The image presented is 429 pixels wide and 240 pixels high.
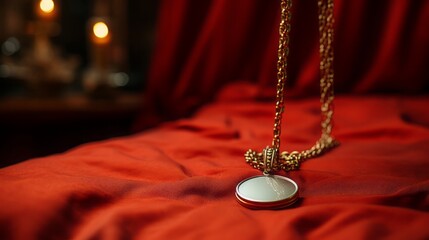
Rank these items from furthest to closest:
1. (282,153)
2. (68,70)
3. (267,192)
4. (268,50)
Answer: (68,70), (268,50), (282,153), (267,192)

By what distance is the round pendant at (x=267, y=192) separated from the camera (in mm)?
557

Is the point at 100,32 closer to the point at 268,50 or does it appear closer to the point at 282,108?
the point at 268,50

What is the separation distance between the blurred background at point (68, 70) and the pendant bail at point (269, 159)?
2.70 ft

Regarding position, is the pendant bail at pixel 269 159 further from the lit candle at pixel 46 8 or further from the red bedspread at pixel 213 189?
the lit candle at pixel 46 8

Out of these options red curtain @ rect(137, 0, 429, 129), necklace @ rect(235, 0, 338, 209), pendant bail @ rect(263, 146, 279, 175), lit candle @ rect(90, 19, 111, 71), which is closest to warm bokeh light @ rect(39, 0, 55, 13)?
lit candle @ rect(90, 19, 111, 71)

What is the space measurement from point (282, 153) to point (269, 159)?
0.09 meters

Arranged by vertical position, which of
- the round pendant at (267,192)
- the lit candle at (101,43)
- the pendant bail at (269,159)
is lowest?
the round pendant at (267,192)

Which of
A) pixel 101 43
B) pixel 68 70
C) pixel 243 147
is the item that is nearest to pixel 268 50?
pixel 243 147

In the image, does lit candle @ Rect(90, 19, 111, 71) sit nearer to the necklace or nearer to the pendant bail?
the necklace

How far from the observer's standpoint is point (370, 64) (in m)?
1.08

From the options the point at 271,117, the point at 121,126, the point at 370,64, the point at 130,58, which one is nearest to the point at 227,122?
the point at 271,117

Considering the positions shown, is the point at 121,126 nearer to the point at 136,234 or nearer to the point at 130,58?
the point at 130,58

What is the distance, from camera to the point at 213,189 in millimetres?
595

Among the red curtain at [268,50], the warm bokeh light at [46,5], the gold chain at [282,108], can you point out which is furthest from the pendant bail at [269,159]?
the warm bokeh light at [46,5]
